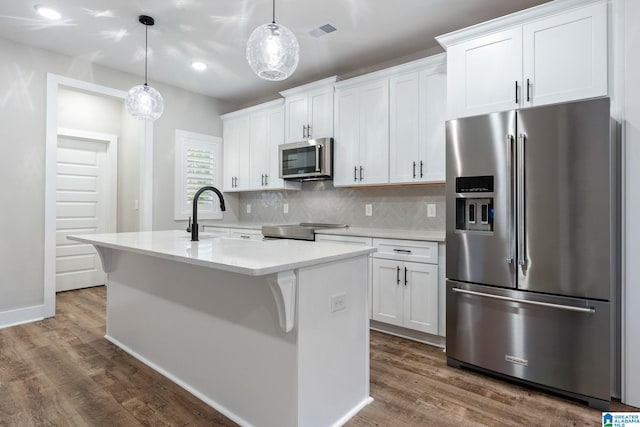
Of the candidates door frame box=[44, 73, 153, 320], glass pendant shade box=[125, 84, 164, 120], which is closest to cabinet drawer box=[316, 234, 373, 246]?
glass pendant shade box=[125, 84, 164, 120]

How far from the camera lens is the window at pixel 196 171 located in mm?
4781

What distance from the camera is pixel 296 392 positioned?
1.59 m

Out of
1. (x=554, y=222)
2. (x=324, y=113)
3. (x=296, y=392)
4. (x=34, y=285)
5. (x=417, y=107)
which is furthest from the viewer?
(x=324, y=113)

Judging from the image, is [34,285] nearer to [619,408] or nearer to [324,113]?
[324,113]

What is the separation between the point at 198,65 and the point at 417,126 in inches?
99.4

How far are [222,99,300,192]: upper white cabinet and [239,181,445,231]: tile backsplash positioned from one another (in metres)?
0.31

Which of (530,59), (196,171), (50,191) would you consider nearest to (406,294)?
(530,59)

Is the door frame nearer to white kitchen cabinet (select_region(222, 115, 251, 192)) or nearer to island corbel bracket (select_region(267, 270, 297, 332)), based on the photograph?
white kitchen cabinet (select_region(222, 115, 251, 192))

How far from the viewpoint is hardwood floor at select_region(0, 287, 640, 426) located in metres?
1.87

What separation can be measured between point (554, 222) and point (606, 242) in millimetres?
262

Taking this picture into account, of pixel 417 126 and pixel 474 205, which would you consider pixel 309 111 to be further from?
pixel 474 205

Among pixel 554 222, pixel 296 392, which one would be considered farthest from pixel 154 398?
pixel 554 222

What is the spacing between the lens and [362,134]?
362 cm

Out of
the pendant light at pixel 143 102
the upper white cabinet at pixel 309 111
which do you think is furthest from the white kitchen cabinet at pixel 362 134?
the pendant light at pixel 143 102
